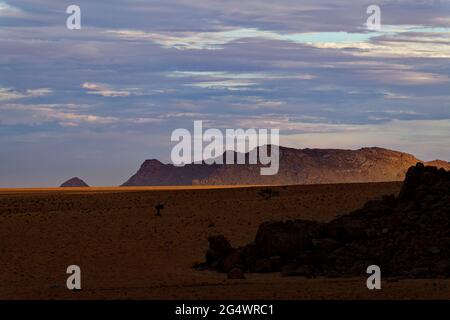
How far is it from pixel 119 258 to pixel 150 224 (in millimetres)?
10305

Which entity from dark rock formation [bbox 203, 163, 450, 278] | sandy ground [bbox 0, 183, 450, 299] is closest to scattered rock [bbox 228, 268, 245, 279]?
sandy ground [bbox 0, 183, 450, 299]

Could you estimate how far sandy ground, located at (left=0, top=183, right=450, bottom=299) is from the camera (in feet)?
85.3

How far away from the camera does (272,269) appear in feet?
100.0

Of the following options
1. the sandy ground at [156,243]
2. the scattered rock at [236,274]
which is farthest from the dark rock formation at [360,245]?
the scattered rock at [236,274]

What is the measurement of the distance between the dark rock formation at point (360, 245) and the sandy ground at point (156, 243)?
3.45ft

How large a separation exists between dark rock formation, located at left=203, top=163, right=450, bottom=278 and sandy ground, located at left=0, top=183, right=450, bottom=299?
105 cm

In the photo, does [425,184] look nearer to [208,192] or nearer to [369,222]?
[369,222]

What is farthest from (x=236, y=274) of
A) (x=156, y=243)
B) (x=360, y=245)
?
(x=156, y=243)

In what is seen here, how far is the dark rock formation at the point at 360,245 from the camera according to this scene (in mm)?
29109

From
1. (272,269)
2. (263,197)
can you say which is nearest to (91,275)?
(272,269)

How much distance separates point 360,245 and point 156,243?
11.6 m

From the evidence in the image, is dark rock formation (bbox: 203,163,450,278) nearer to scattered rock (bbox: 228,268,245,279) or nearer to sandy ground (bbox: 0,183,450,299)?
sandy ground (bbox: 0,183,450,299)
